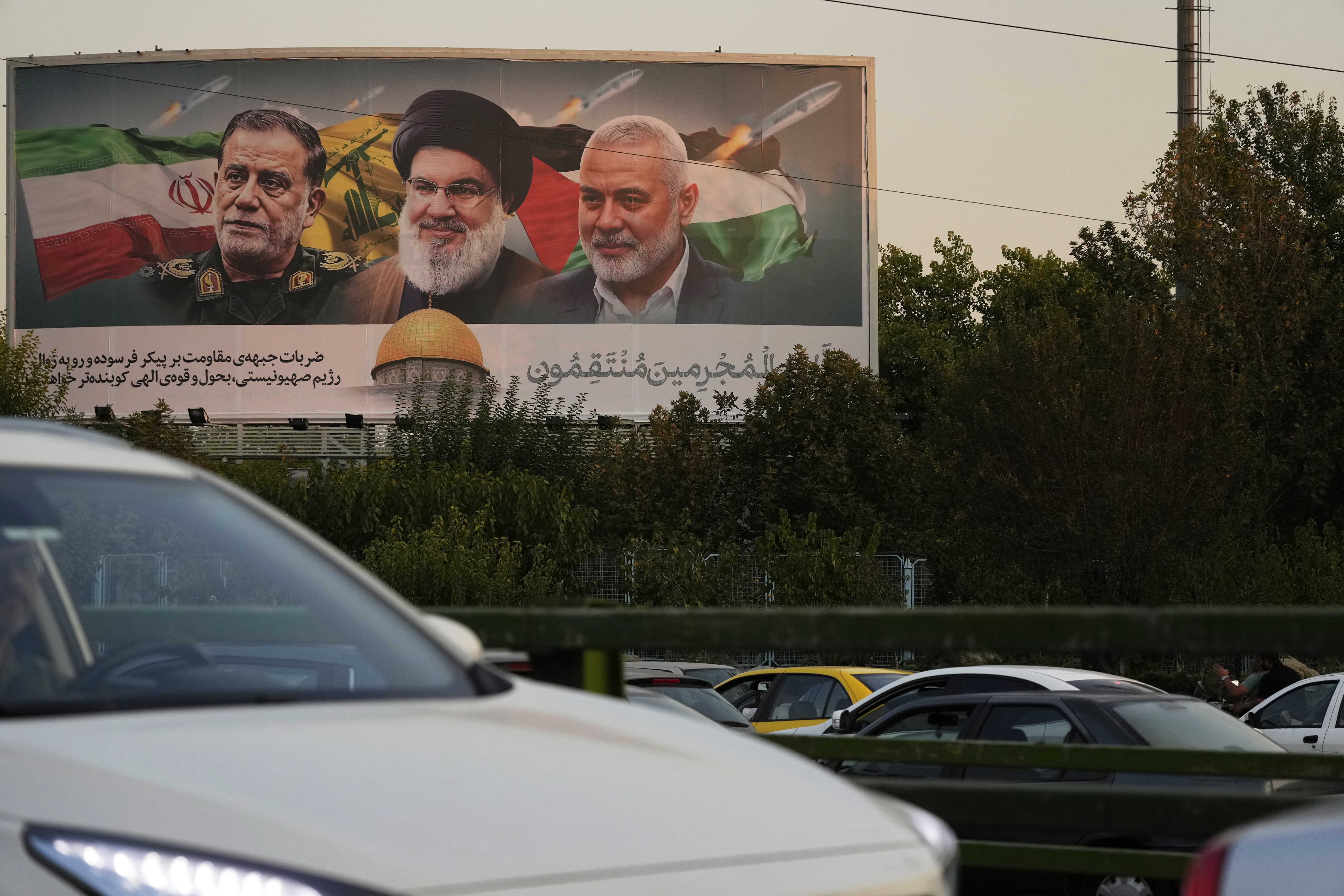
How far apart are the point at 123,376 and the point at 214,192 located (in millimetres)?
9107

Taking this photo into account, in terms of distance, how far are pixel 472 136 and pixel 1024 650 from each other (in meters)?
63.5

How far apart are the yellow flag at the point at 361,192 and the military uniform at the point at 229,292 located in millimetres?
762

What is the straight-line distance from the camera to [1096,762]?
13.1 ft

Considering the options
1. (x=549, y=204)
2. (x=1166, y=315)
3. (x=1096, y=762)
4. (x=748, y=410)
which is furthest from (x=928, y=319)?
(x=1096, y=762)

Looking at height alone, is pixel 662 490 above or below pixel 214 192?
below

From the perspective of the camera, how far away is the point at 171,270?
212ft

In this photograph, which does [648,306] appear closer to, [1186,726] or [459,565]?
[459,565]

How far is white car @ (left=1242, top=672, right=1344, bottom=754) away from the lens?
14.6 metres

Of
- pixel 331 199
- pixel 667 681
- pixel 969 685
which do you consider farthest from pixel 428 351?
pixel 969 685

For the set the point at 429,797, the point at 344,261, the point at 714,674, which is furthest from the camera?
the point at 344,261

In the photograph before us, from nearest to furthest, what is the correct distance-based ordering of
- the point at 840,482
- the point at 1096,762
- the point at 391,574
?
1. the point at 1096,762
2. the point at 391,574
3. the point at 840,482

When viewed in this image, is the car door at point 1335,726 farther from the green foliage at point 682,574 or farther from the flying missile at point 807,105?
the flying missile at point 807,105

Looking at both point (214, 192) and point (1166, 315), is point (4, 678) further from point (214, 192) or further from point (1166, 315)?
point (214, 192)

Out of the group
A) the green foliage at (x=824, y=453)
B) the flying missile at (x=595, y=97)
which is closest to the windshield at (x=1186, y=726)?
the green foliage at (x=824, y=453)
